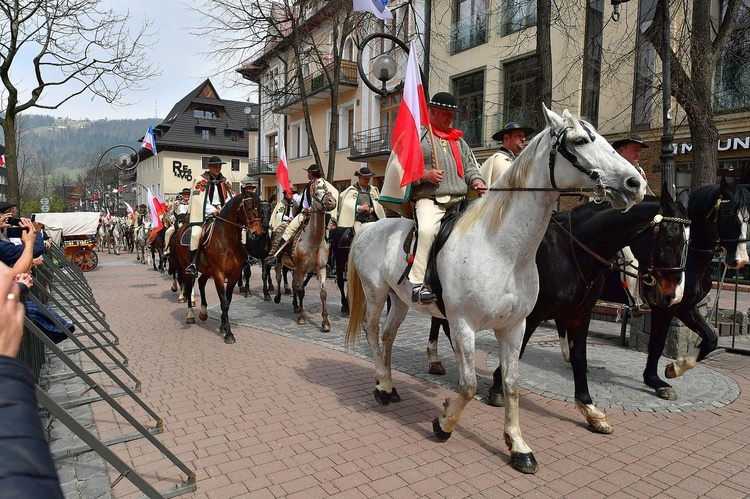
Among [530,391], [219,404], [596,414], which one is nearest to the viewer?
[596,414]

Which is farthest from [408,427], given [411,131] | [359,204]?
[359,204]

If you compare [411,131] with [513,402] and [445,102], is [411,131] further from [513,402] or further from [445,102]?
[513,402]

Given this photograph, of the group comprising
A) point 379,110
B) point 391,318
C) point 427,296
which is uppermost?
point 379,110

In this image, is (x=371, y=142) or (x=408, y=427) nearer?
(x=408, y=427)

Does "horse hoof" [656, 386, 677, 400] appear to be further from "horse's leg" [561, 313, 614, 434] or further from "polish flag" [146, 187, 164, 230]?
"polish flag" [146, 187, 164, 230]

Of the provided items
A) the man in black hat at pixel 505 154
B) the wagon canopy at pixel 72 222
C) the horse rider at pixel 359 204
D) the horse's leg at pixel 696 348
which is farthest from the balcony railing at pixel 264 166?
the horse's leg at pixel 696 348

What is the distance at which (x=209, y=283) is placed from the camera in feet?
49.3

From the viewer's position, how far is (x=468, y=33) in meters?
20.7

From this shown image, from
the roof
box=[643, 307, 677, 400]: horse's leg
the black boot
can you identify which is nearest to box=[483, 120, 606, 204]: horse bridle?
box=[643, 307, 677, 400]: horse's leg

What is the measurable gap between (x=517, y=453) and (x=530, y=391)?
5.79 ft

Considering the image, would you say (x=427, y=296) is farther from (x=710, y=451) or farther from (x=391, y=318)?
(x=710, y=451)

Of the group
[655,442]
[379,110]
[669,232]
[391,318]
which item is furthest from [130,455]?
[379,110]

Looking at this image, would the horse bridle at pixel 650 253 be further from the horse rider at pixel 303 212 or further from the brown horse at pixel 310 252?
the brown horse at pixel 310 252

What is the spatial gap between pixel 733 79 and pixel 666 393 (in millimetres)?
10795
